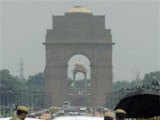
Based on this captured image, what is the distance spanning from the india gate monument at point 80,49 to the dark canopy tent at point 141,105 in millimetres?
73677

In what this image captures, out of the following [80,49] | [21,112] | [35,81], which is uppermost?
[80,49]

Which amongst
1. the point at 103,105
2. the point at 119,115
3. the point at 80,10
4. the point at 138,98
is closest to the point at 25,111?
the point at 119,115

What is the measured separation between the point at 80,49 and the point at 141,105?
75214mm

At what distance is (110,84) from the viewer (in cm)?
8706

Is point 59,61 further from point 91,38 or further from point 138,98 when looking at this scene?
point 138,98

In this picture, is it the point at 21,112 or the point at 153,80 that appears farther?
the point at 153,80

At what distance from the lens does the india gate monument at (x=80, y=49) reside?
85.1 meters

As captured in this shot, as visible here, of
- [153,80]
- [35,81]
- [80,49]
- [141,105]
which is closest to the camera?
[141,105]

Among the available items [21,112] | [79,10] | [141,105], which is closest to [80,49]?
[79,10]

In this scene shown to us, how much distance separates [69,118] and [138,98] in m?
1.19

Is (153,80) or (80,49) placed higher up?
(80,49)

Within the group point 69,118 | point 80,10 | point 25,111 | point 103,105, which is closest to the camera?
point 25,111

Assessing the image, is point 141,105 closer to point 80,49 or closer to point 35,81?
point 80,49

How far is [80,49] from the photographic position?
8569 cm
